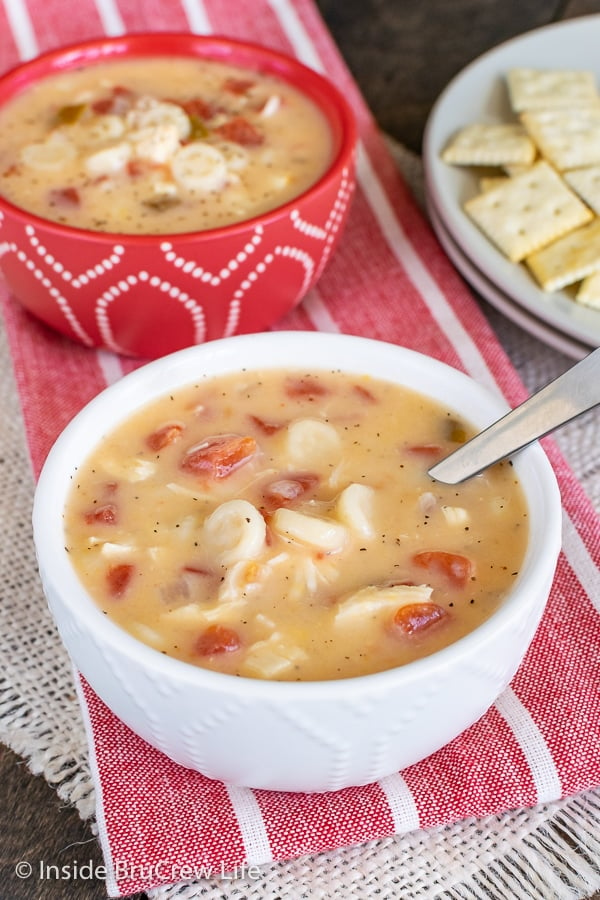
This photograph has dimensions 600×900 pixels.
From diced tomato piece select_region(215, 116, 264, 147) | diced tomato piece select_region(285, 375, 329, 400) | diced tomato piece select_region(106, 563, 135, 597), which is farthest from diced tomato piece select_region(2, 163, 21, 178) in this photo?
diced tomato piece select_region(106, 563, 135, 597)

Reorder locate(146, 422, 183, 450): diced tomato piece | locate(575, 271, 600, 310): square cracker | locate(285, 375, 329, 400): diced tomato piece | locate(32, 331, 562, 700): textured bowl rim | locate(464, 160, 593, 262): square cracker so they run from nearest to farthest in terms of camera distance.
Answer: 1. locate(32, 331, 562, 700): textured bowl rim
2. locate(146, 422, 183, 450): diced tomato piece
3. locate(285, 375, 329, 400): diced tomato piece
4. locate(575, 271, 600, 310): square cracker
5. locate(464, 160, 593, 262): square cracker

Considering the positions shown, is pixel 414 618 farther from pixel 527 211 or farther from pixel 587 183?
pixel 587 183

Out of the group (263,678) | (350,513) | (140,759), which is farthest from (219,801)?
(350,513)

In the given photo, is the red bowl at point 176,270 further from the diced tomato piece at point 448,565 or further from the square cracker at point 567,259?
the diced tomato piece at point 448,565

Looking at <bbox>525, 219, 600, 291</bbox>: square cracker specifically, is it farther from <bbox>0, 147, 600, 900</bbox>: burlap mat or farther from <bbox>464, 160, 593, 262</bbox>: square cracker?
<bbox>0, 147, 600, 900</bbox>: burlap mat

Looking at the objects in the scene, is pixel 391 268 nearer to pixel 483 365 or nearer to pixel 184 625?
pixel 483 365

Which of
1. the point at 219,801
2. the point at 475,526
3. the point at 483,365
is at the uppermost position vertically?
the point at 475,526

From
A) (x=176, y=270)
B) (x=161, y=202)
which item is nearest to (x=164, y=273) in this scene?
(x=176, y=270)
